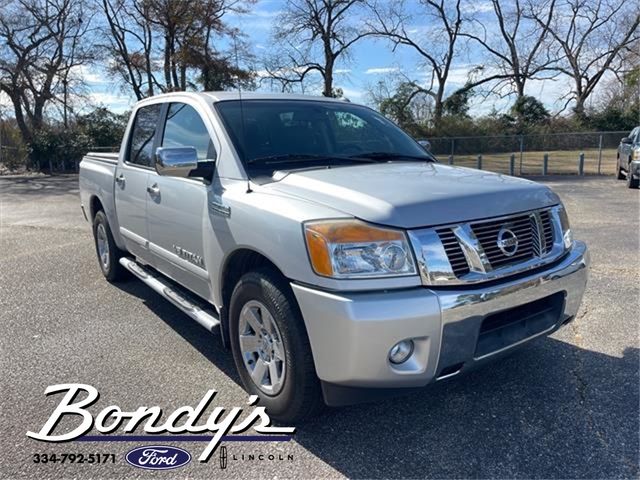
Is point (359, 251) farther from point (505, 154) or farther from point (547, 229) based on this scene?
point (505, 154)

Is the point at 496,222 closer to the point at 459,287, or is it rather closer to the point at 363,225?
the point at 459,287

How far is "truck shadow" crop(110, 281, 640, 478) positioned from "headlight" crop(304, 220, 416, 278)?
0.69 meters

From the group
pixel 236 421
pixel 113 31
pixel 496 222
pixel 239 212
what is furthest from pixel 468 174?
pixel 113 31

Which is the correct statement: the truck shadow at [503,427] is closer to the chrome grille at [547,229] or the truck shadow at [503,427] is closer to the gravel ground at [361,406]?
the gravel ground at [361,406]

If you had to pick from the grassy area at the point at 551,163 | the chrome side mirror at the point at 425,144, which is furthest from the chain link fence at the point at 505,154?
the chrome side mirror at the point at 425,144

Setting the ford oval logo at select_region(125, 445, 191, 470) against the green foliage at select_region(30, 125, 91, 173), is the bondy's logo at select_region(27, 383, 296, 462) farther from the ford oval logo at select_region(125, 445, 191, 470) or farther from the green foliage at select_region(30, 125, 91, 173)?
the green foliage at select_region(30, 125, 91, 173)

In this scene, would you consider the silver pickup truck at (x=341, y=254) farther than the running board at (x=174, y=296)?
No

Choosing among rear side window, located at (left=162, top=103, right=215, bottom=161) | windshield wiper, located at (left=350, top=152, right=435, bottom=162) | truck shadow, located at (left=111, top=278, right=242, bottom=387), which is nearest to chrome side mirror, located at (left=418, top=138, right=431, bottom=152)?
windshield wiper, located at (left=350, top=152, right=435, bottom=162)

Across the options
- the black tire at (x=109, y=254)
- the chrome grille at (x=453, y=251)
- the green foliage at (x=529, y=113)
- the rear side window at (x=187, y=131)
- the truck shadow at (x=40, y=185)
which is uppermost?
the green foliage at (x=529, y=113)

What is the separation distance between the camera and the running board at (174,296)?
11.8ft

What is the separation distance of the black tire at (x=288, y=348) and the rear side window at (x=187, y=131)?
114cm

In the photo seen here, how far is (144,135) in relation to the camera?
5.00m

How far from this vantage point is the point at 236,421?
3.14 metres

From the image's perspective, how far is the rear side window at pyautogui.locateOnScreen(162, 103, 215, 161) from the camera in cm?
382
